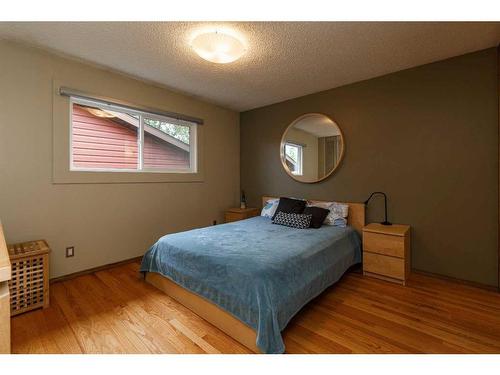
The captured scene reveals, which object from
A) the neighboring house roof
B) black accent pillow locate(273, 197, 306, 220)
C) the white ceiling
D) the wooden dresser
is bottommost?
the wooden dresser

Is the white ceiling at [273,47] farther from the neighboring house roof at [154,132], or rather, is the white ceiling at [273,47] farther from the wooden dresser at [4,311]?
the wooden dresser at [4,311]

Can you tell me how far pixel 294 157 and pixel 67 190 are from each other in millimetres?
2838

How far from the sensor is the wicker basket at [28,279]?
179 cm

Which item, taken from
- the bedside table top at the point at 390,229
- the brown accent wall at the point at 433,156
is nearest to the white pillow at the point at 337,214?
the brown accent wall at the point at 433,156

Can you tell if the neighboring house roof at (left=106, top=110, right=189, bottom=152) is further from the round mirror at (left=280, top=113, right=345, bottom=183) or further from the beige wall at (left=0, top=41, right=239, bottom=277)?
the round mirror at (left=280, top=113, right=345, bottom=183)

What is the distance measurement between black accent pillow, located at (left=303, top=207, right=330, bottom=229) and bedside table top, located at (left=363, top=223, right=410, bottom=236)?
17.9 inches

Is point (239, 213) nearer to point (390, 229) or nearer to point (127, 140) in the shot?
point (127, 140)

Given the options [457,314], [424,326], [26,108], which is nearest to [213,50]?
[26,108]

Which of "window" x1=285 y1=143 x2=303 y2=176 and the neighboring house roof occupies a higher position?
the neighboring house roof

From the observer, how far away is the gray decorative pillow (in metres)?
2.70

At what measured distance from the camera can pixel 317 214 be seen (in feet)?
9.15

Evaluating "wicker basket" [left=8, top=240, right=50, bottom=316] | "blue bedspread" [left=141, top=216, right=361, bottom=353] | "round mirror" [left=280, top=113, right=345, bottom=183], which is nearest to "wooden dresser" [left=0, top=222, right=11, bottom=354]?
"blue bedspread" [left=141, top=216, right=361, bottom=353]

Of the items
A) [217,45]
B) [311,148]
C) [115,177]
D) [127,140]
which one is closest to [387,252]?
[311,148]
